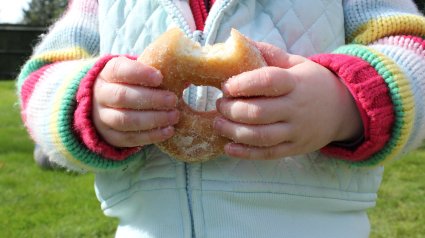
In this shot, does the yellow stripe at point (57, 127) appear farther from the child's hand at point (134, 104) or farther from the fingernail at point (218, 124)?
the fingernail at point (218, 124)

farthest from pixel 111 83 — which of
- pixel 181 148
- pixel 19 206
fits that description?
pixel 19 206

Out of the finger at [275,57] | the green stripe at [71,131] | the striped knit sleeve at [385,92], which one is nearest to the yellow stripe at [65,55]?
the green stripe at [71,131]

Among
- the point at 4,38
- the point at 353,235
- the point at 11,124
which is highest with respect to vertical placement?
the point at 353,235

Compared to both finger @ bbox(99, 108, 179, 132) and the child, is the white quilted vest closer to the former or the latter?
the child

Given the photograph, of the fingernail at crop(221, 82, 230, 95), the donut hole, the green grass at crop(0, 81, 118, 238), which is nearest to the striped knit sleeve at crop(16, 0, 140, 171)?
the donut hole

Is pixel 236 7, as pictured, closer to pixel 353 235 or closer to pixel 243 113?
pixel 243 113
